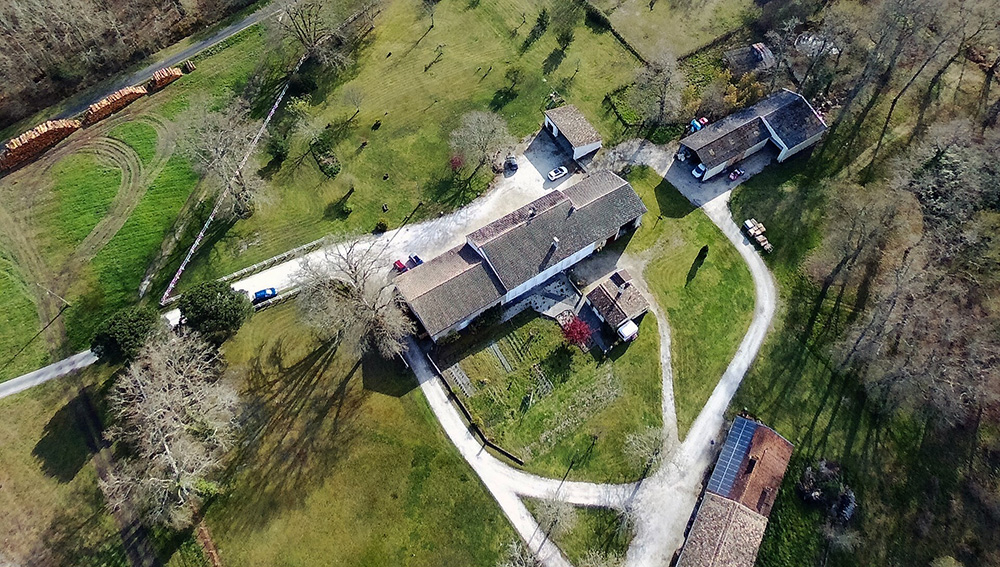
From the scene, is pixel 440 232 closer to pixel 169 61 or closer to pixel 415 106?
pixel 415 106

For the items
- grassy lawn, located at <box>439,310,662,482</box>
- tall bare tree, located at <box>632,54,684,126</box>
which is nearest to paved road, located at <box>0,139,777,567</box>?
grassy lawn, located at <box>439,310,662,482</box>

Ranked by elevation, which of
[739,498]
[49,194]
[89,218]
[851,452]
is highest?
[49,194]

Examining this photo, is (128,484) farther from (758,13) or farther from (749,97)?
(758,13)

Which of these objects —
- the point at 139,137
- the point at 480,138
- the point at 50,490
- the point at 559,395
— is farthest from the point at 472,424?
the point at 139,137

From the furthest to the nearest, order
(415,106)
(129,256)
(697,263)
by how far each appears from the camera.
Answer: (415,106) < (697,263) < (129,256)

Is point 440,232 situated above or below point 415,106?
below
